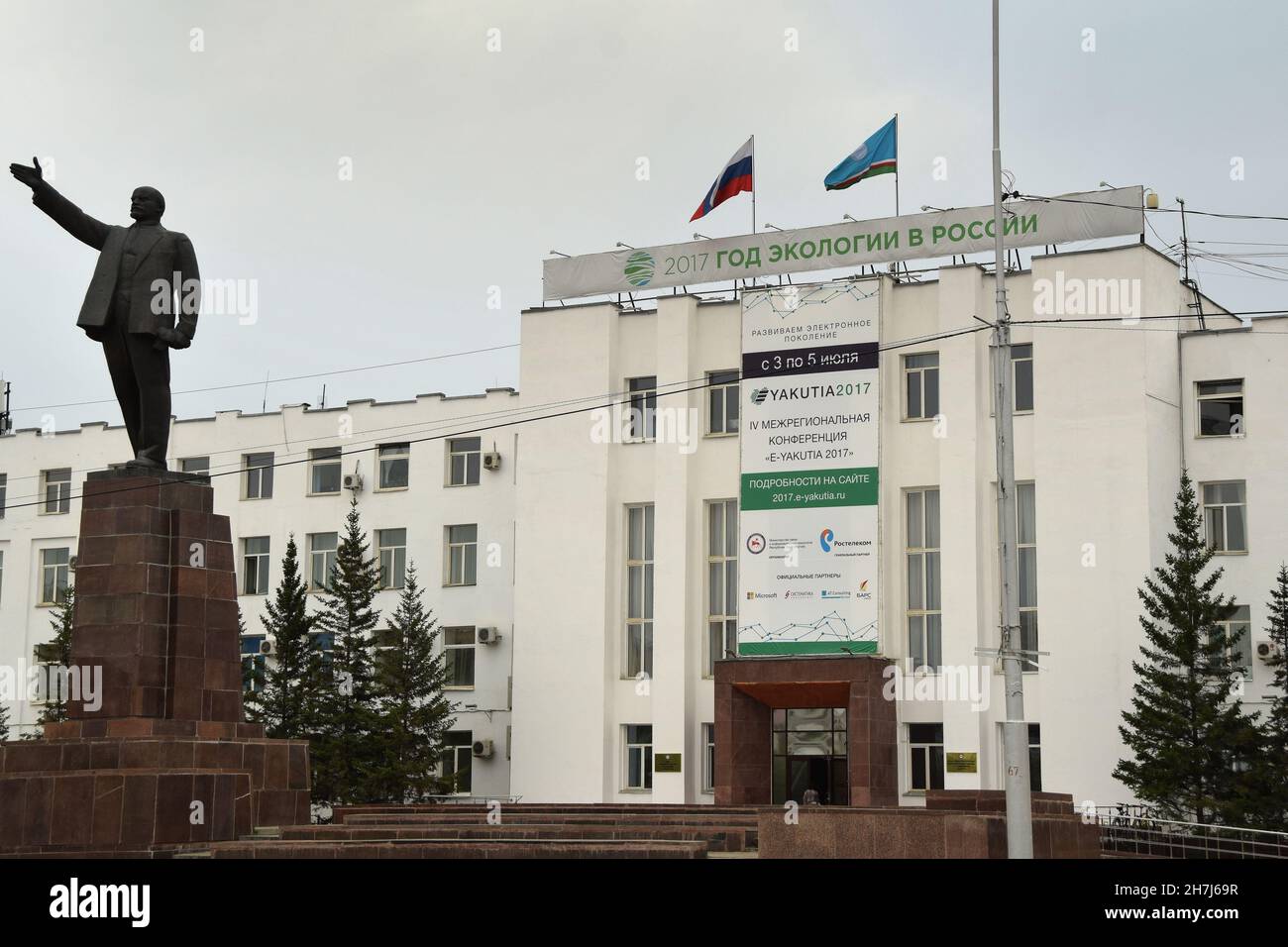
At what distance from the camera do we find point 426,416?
131ft

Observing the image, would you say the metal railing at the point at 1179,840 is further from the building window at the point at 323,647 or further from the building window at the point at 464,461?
the building window at the point at 464,461

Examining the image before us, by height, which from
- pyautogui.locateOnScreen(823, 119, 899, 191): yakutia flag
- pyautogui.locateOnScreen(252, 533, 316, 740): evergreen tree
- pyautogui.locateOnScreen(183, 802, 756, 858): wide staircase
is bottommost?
pyautogui.locateOnScreen(183, 802, 756, 858): wide staircase

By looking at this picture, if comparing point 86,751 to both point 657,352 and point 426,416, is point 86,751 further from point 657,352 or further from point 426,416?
point 426,416

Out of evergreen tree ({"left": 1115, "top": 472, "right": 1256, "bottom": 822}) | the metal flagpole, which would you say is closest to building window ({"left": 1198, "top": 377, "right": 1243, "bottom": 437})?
evergreen tree ({"left": 1115, "top": 472, "right": 1256, "bottom": 822})

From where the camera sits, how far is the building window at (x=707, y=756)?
33750 millimetres

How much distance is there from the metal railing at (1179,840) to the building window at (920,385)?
9052mm

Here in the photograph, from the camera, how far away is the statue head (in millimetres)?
18703

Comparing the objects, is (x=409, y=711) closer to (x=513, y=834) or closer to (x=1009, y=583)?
(x=513, y=834)

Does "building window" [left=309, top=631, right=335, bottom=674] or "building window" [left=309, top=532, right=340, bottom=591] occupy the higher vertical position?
"building window" [left=309, top=532, right=340, bottom=591]


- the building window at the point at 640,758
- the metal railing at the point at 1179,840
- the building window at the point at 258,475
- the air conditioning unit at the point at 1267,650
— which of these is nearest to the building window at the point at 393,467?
the building window at the point at 258,475

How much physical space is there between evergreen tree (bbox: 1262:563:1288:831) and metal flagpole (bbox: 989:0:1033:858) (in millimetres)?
10860

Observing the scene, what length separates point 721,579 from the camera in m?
34.2

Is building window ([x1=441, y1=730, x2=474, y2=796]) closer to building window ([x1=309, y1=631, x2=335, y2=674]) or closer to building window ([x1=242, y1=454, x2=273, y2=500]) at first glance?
building window ([x1=309, y1=631, x2=335, y2=674])
